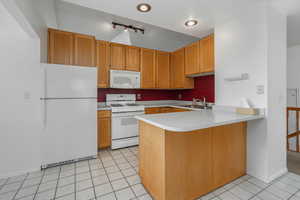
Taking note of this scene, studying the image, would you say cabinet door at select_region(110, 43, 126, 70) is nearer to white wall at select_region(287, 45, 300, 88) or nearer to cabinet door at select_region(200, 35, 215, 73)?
cabinet door at select_region(200, 35, 215, 73)

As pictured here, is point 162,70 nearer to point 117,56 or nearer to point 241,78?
point 117,56

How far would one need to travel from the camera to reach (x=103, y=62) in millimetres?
3004

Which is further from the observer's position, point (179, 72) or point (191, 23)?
point (179, 72)

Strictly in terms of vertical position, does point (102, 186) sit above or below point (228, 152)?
below

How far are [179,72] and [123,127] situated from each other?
2003 mm

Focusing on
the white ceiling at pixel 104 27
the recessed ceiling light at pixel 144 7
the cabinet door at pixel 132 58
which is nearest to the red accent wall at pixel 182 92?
the cabinet door at pixel 132 58

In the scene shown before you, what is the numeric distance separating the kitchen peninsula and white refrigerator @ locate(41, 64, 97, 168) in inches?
48.0

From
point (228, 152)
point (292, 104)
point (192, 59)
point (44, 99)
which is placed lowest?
point (228, 152)

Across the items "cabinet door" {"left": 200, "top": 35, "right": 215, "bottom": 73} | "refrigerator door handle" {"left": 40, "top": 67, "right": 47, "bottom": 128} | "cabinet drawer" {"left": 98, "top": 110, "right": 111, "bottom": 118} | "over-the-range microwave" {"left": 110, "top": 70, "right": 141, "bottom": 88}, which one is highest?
"cabinet door" {"left": 200, "top": 35, "right": 215, "bottom": 73}

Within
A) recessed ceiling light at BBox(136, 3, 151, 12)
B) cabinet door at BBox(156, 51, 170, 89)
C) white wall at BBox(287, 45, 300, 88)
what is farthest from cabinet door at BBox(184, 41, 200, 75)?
white wall at BBox(287, 45, 300, 88)

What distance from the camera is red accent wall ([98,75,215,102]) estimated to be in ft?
10.6

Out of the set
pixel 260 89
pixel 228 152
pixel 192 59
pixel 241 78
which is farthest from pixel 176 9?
pixel 228 152

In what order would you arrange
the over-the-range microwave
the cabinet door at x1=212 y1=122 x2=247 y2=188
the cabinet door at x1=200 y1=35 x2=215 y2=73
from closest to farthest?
the cabinet door at x1=212 y1=122 x2=247 y2=188
the cabinet door at x1=200 y1=35 x2=215 y2=73
the over-the-range microwave

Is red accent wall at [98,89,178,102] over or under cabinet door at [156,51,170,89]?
under
